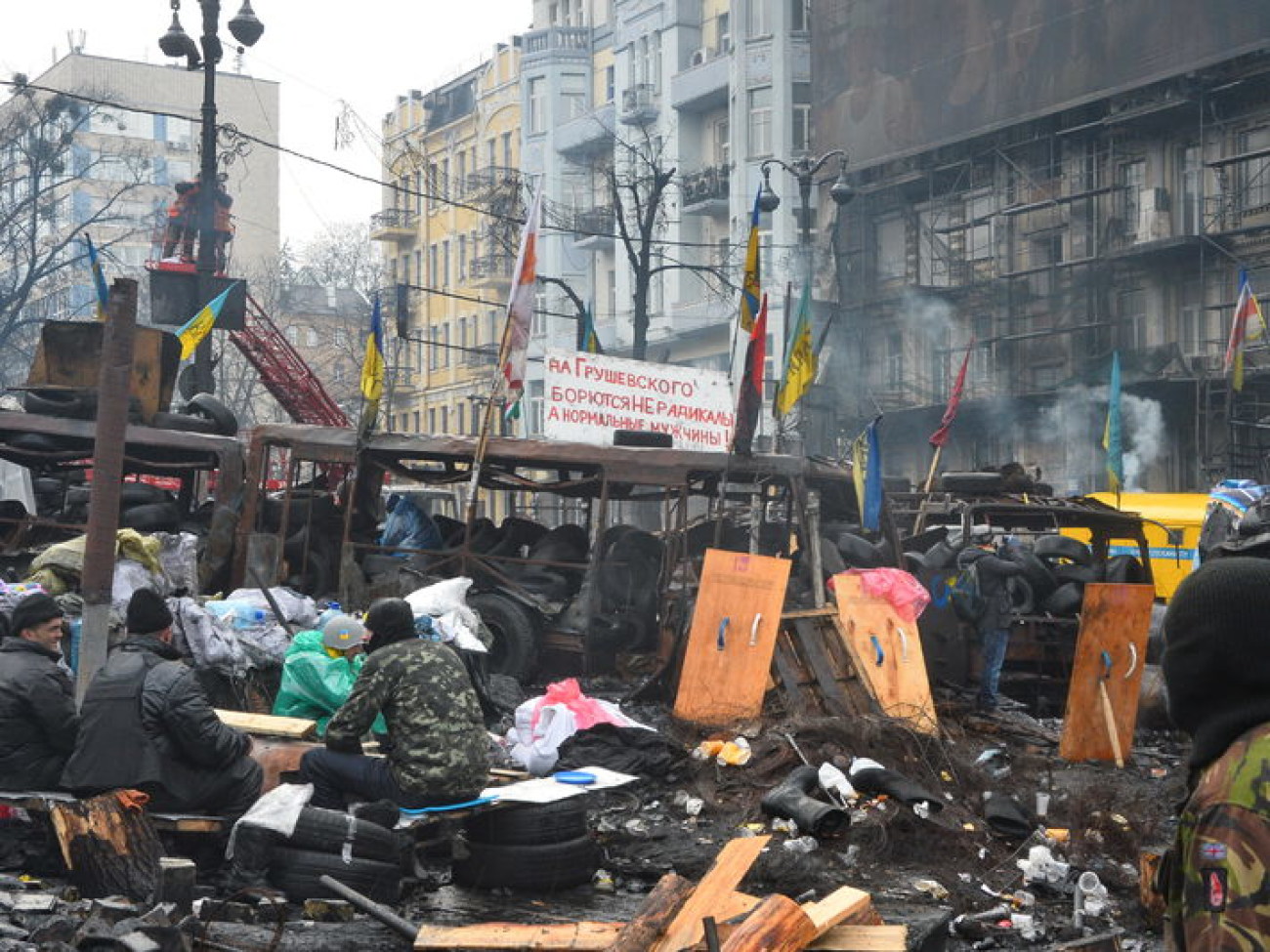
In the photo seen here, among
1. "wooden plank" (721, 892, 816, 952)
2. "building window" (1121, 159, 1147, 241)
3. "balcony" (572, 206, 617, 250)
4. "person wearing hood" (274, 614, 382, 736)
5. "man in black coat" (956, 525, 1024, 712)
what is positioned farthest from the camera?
"balcony" (572, 206, 617, 250)

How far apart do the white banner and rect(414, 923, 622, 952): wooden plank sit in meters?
9.86

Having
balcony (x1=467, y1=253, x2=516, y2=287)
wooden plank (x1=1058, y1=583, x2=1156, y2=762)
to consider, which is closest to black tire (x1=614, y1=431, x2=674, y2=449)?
wooden plank (x1=1058, y1=583, x2=1156, y2=762)

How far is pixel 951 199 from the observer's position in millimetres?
47531

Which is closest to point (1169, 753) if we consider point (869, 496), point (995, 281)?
point (869, 496)

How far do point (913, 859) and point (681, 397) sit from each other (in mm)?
9081

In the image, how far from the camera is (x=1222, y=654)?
281 centimetres

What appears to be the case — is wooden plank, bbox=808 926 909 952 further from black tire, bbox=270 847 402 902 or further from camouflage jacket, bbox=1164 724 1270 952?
camouflage jacket, bbox=1164 724 1270 952

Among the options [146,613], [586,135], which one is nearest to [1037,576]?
[146,613]

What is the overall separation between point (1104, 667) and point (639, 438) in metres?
5.63

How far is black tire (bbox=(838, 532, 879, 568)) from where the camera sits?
1600 cm

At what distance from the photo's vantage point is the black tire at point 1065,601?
1600cm

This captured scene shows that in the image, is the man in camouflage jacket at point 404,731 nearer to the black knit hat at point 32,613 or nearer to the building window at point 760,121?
the black knit hat at point 32,613

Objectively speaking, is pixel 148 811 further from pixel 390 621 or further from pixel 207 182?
pixel 207 182

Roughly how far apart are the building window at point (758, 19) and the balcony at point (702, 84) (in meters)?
1.27
